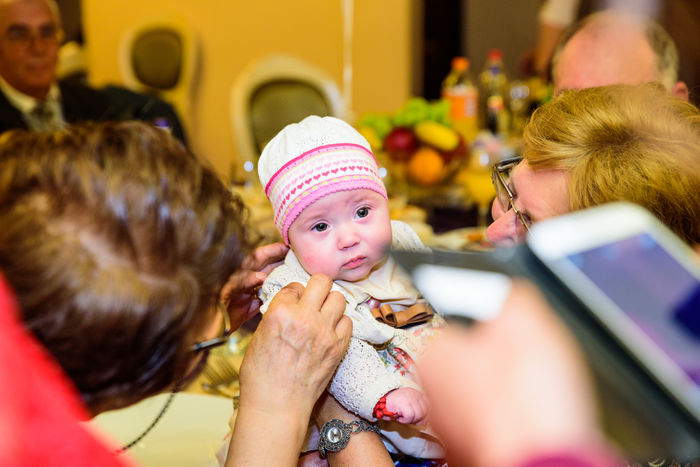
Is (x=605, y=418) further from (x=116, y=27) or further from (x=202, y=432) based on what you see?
(x=116, y=27)

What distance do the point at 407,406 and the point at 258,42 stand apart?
5.12 meters

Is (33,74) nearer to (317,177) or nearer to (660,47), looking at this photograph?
(317,177)

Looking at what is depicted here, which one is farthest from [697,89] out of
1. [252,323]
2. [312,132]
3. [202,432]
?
[202,432]

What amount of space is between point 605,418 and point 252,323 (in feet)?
4.04

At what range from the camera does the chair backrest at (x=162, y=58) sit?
18.2ft

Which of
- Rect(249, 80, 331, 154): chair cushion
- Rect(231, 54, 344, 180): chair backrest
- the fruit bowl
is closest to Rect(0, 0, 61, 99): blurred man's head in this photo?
Rect(231, 54, 344, 180): chair backrest

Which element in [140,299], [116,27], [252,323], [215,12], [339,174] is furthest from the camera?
[116,27]

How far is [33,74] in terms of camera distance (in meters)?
3.05

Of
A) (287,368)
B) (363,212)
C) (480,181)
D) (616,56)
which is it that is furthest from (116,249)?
(480,181)

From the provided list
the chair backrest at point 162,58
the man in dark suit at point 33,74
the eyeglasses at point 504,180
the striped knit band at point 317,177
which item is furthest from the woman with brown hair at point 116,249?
the chair backrest at point 162,58

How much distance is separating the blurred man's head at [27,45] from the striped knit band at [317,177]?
2269 mm

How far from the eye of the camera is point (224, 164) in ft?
20.4

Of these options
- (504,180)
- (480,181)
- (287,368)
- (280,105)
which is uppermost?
(504,180)

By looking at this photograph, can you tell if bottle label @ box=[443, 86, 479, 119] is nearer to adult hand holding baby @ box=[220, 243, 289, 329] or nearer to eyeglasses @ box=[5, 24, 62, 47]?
eyeglasses @ box=[5, 24, 62, 47]
